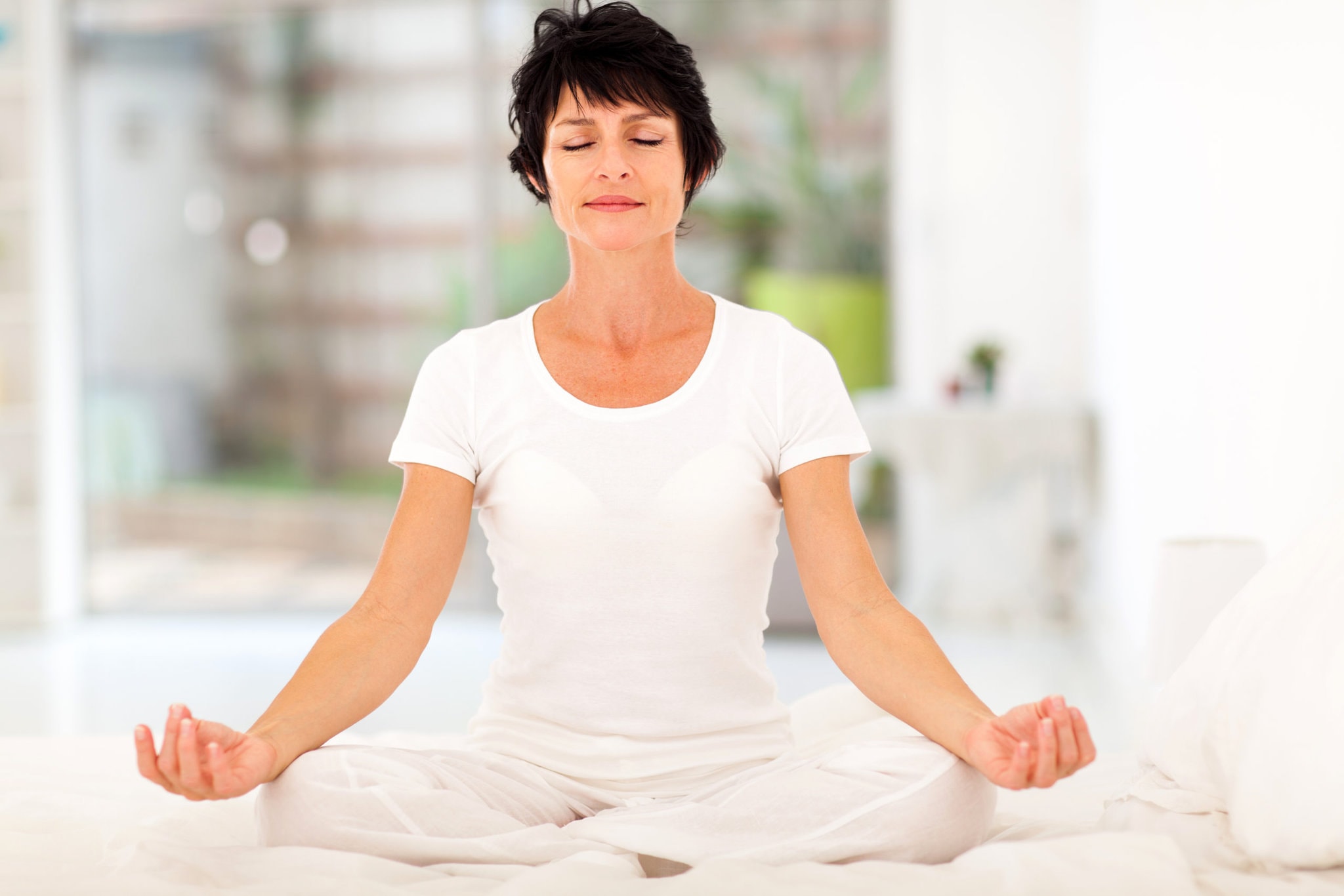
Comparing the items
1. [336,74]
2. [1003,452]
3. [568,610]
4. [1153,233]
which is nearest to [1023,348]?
[1003,452]

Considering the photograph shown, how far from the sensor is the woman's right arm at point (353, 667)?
1.10m

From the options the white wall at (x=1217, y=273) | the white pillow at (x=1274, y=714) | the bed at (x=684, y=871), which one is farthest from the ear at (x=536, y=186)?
the white wall at (x=1217, y=273)

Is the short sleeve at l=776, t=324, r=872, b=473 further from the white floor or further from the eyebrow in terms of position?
the white floor

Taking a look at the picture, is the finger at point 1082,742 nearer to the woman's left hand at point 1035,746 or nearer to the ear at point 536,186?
the woman's left hand at point 1035,746

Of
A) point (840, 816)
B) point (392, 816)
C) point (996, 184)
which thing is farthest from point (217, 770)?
point (996, 184)

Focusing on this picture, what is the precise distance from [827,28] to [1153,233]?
7.18 feet

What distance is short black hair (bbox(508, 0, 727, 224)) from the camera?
1.37 m

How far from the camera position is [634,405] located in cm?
Result: 140

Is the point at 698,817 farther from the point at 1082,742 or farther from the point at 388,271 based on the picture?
the point at 388,271

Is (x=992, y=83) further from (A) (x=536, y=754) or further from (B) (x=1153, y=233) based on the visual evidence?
(A) (x=536, y=754)

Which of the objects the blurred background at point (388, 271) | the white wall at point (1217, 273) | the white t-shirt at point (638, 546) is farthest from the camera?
the blurred background at point (388, 271)

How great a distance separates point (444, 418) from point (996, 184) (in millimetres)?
3766

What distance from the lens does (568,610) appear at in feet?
4.41

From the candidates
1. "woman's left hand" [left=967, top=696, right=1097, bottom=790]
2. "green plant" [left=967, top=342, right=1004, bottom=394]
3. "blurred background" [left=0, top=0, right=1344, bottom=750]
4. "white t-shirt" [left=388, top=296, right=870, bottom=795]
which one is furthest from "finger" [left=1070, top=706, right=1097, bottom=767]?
"green plant" [left=967, top=342, right=1004, bottom=394]
